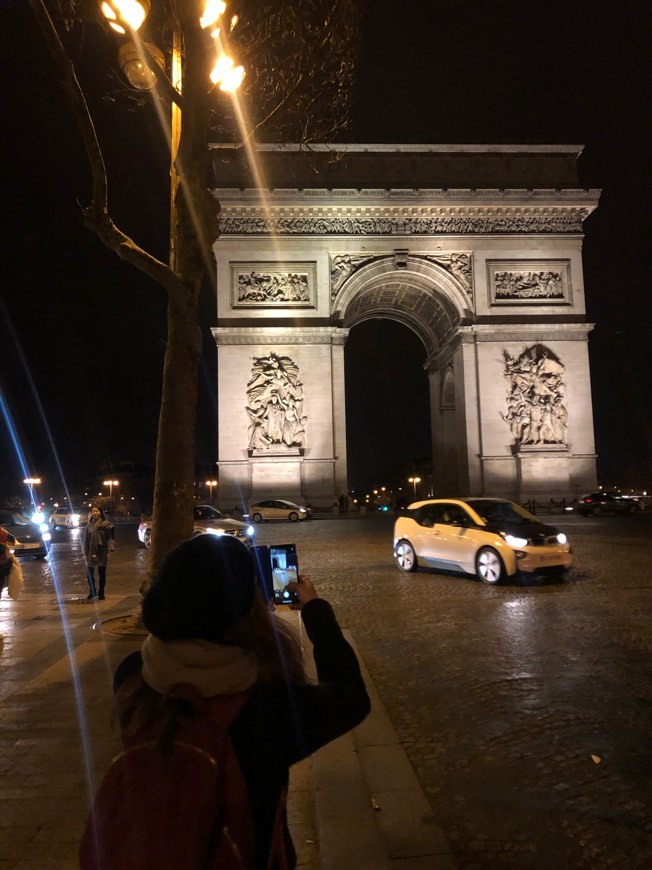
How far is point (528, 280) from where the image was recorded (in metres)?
32.3

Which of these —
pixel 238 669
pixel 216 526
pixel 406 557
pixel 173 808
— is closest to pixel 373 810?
pixel 238 669

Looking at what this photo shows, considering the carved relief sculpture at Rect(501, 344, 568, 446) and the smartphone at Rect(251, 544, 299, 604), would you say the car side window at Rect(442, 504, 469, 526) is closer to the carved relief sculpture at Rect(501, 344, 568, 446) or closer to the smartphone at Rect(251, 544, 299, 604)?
the smartphone at Rect(251, 544, 299, 604)

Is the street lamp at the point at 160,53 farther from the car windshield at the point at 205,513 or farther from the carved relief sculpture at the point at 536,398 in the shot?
the carved relief sculpture at the point at 536,398

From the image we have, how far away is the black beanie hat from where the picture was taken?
4.41 feet

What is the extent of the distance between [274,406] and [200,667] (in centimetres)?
2977

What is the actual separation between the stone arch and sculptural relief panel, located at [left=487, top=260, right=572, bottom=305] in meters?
1.58

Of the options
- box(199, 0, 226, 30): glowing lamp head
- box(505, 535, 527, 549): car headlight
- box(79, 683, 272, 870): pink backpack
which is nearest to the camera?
box(79, 683, 272, 870): pink backpack

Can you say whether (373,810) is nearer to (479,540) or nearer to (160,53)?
(160,53)

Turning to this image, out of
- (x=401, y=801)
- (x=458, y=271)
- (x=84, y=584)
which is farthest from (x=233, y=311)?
(x=401, y=801)

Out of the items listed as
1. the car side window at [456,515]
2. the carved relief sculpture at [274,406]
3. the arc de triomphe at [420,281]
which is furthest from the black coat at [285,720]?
the carved relief sculpture at [274,406]

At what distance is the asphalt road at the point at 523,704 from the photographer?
297 cm

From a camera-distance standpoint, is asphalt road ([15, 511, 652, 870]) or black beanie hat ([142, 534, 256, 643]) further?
asphalt road ([15, 511, 652, 870])

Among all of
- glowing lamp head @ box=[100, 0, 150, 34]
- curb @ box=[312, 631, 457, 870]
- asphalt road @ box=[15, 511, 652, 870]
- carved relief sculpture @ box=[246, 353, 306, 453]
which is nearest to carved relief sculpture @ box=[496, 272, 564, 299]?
carved relief sculpture @ box=[246, 353, 306, 453]

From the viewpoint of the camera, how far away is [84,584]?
11.9 m
